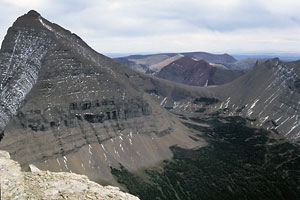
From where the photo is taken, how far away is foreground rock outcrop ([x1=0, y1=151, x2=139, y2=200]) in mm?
22164

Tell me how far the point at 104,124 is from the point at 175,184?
31.5 m

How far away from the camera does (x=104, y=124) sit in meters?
105

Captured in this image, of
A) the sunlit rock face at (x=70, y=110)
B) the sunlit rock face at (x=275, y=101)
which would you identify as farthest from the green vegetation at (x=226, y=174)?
the sunlit rock face at (x=275, y=101)

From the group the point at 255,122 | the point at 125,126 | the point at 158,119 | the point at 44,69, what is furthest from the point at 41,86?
the point at 255,122

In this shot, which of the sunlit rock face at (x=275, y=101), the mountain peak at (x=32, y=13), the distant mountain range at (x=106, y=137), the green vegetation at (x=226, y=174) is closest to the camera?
the distant mountain range at (x=106, y=137)

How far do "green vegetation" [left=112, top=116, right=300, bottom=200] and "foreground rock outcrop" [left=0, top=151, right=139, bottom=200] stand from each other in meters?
60.6

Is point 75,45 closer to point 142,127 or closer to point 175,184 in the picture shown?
point 142,127

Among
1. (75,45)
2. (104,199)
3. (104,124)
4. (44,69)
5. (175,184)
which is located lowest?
(175,184)

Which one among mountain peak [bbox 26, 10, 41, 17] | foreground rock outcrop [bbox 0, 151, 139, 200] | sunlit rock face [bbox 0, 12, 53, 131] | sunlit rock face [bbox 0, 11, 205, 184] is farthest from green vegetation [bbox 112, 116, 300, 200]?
mountain peak [bbox 26, 10, 41, 17]

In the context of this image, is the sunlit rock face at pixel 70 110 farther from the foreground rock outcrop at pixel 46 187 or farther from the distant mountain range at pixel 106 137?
the foreground rock outcrop at pixel 46 187

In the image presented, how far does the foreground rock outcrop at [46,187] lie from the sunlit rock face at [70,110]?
5796 cm

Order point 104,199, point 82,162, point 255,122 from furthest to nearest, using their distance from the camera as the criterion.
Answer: point 255,122, point 82,162, point 104,199

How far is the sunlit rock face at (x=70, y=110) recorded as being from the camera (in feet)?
281

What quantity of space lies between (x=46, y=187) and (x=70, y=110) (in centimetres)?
7491
